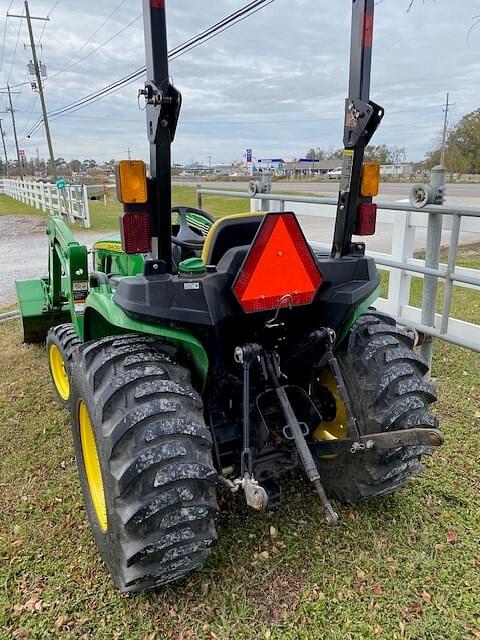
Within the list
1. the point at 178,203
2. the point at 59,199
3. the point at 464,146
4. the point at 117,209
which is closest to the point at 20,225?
the point at 59,199

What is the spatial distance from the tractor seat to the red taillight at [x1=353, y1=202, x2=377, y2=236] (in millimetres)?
503

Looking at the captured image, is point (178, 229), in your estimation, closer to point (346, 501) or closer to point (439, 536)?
point (346, 501)

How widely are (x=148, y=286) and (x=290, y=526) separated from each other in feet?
4.76

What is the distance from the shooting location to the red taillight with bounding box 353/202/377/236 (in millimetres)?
2438

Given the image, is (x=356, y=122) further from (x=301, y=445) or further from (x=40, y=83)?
(x=40, y=83)

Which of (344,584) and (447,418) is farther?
(447,418)

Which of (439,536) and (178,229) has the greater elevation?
(178,229)

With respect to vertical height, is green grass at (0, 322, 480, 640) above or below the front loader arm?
below

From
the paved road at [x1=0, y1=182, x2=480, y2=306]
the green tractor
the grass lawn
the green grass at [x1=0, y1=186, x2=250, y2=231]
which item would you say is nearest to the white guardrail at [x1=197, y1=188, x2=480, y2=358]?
the green tractor

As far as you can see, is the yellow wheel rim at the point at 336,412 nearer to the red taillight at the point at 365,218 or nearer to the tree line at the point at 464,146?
the red taillight at the point at 365,218

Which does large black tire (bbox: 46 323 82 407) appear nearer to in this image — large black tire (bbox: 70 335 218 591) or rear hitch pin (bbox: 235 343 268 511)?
large black tire (bbox: 70 335 218 591)

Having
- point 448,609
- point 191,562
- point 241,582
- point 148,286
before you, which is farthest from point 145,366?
point 448,609

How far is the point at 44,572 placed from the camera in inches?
92.3

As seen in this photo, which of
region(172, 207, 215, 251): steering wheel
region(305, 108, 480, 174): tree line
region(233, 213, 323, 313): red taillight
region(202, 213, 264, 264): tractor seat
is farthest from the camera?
region(305, 108, 480, 174): tree line
